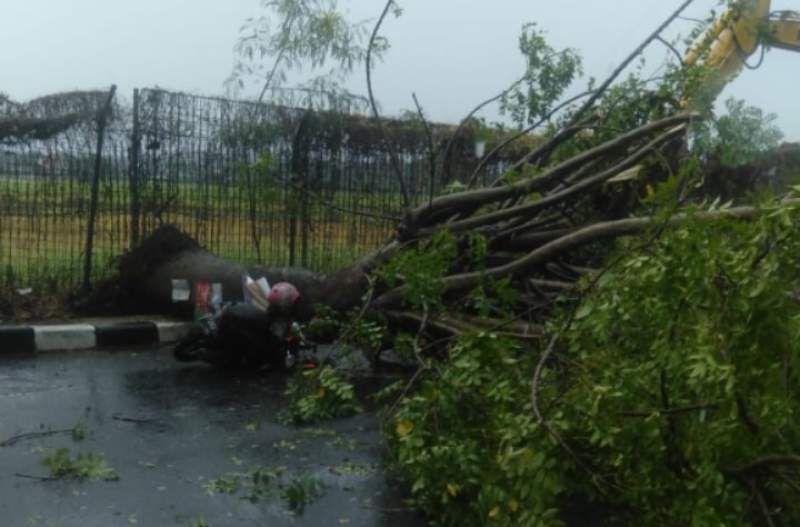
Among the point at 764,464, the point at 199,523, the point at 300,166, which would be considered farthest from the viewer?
the point at 300,166

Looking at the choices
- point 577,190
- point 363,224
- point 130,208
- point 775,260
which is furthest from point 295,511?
point 363,224

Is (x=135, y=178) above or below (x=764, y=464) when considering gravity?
above

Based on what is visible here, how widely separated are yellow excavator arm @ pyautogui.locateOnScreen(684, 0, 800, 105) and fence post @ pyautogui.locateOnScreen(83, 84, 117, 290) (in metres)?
5.31

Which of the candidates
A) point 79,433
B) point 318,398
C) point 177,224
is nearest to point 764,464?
point 318,398

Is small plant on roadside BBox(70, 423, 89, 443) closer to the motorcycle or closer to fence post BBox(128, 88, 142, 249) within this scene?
the motorcycle

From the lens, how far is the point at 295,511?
5152 millimetres

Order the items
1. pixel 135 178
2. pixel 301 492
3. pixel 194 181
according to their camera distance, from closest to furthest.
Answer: pixel 301 492
pixel 135 178
pixel 194 181

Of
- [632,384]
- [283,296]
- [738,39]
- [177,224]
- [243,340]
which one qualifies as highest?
[738,39]

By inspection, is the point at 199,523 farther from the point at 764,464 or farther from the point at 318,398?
the point at 764,464

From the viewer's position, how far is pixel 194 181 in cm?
1095

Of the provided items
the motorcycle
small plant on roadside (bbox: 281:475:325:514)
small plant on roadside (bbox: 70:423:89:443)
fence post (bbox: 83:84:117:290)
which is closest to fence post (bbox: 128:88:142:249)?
fence post (bbox: 83:84:117:290)

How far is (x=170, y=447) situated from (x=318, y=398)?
3.22 feet

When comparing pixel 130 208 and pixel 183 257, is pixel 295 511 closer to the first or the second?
pixel 183 257

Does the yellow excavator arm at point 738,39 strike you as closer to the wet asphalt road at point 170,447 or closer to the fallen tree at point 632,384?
the fallen tree at point 632,384
